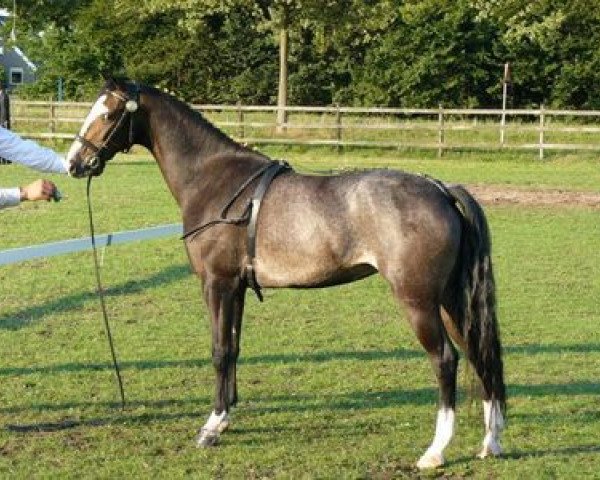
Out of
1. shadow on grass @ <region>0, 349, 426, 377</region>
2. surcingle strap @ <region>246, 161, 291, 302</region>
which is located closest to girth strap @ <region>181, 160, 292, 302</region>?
surcingle strap @ <region>246, 161, 291, 302</region>

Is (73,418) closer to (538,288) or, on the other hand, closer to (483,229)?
(483,229)

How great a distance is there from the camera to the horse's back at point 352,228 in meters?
6.05

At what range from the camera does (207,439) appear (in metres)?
6.49

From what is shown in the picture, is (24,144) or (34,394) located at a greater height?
(24,144)

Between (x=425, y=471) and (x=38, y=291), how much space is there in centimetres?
648

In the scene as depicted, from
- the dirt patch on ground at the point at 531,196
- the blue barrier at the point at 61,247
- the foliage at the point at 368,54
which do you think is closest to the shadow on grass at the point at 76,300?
the blue barrier at the point at 61,247

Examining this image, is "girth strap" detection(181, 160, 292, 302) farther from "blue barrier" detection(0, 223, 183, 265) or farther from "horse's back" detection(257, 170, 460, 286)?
"blue barrier" detection(0, 223, 183, 265)

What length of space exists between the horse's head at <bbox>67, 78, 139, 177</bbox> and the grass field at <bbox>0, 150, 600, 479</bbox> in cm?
165

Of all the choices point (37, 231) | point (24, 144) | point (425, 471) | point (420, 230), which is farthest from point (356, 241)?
point (37, 231)

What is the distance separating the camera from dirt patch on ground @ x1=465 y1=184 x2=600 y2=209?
20359mm

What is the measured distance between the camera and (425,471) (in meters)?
6.00

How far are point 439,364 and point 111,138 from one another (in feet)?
7.89

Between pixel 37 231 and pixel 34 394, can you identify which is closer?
pixel 34 394

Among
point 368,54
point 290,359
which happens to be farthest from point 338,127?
point 290,359
